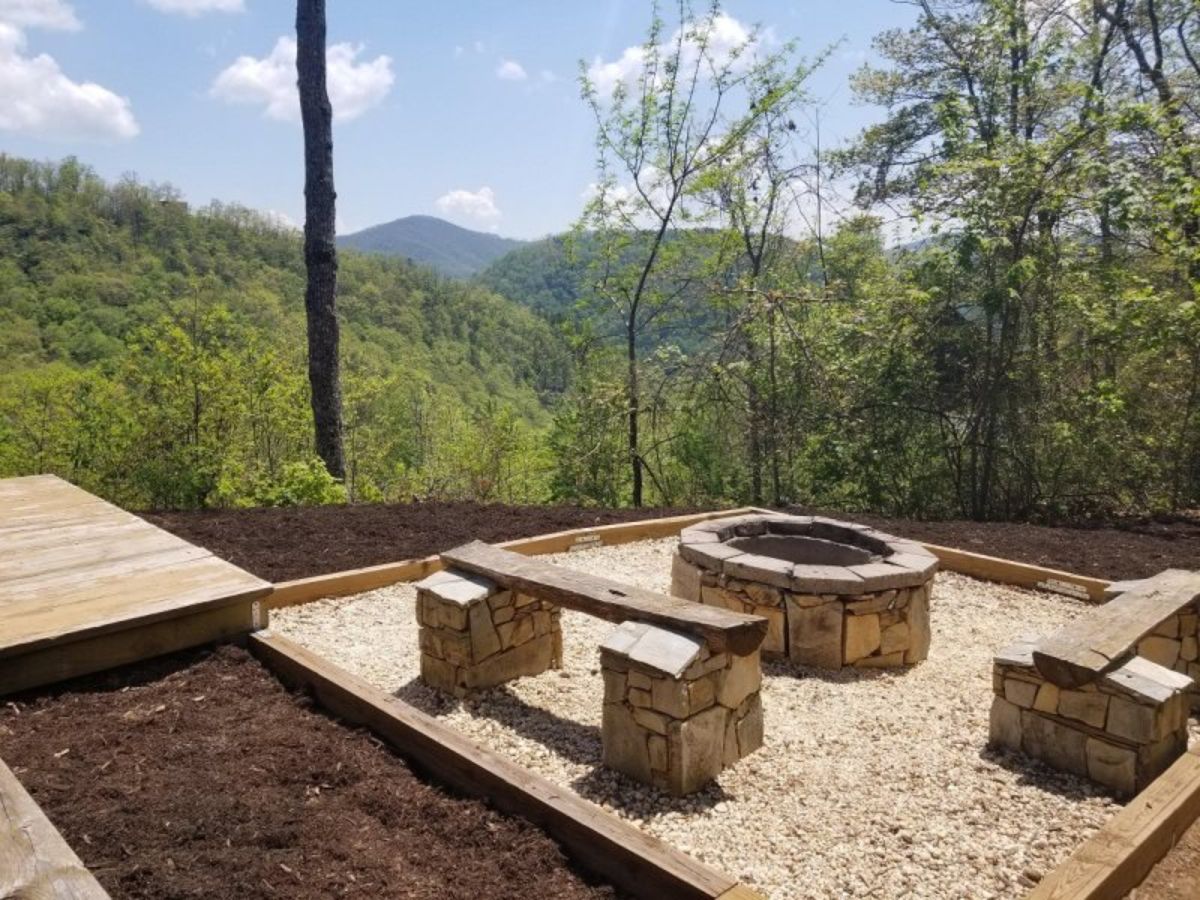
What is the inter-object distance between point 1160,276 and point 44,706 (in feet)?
36.1

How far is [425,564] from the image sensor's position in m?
5.41

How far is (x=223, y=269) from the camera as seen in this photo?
151ft

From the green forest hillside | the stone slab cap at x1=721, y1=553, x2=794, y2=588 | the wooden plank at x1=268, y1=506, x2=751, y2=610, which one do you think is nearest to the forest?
the green forest hillside

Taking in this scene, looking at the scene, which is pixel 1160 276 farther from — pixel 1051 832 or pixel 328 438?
pixel 328 438

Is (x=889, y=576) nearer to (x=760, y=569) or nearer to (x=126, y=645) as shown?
(x=760, y=569)

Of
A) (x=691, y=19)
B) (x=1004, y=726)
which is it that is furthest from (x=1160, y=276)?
(x=1004, y=726)

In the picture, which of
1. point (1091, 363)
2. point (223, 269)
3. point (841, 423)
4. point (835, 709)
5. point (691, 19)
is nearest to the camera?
point (835, 709)

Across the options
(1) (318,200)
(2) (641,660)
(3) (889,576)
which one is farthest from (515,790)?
(1) (318,200)

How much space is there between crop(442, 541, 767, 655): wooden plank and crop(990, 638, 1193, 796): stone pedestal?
1.18m

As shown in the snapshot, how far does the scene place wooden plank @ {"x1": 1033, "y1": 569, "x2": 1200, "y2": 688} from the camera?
9.12 feet

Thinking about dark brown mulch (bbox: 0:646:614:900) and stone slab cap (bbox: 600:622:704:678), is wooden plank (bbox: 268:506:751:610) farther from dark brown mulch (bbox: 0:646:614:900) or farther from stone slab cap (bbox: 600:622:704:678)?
stone slab cap (bbox: 600:622:704:678)

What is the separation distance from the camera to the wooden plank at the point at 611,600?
2715 mm

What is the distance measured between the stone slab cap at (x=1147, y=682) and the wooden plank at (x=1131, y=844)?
0.25m

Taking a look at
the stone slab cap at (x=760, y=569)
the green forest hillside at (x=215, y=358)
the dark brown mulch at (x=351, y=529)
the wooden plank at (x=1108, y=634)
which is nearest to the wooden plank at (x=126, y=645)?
the dark brown mulch at (x=351, y=529)
